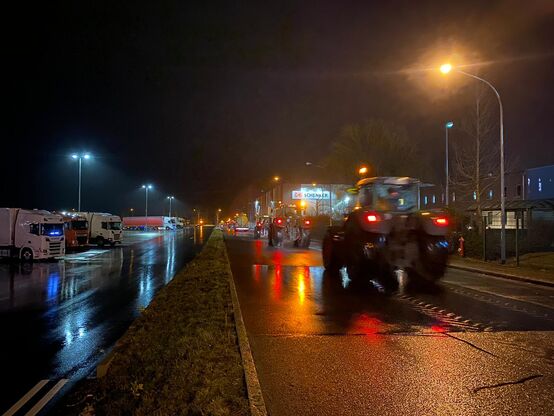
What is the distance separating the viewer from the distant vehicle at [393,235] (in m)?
14.5

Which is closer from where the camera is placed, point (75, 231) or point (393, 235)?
point (393, 235)

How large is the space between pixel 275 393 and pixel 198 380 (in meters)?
0.93

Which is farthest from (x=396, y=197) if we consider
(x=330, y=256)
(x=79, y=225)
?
(x=79, y=225)

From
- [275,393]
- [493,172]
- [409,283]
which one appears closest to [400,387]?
[275,393]

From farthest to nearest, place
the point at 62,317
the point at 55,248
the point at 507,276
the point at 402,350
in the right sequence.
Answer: the point at 55,248, the point at 507,276, the point at 62,317, the point at 402,350

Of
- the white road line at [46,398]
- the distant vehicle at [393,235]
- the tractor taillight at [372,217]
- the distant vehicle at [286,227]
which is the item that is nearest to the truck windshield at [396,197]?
the distant vehicle at [393,235]

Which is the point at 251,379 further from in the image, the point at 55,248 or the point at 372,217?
the point at 55,248

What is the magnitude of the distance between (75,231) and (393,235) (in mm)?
30331

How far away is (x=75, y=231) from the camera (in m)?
38.4

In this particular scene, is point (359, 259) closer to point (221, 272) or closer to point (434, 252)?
point (434, 252)

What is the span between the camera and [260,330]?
9289 mm

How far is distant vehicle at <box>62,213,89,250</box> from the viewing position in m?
37.9

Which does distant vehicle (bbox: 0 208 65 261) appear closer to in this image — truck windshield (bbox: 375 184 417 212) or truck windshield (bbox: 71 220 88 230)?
truck windshield (bbox: 71 220 88 230)

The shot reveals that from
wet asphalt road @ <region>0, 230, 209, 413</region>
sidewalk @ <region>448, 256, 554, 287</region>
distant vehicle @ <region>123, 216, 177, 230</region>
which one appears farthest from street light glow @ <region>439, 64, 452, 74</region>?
distant vehicle @ <region>123, 216, 177, 230</region>
